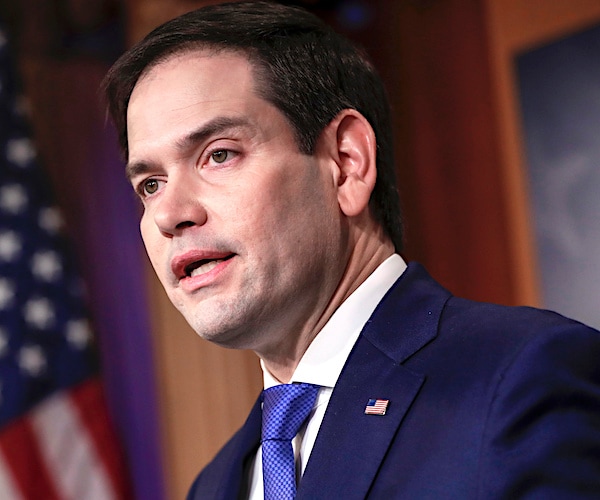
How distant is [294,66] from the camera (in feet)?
5.69

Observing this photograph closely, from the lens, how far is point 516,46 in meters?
3.88

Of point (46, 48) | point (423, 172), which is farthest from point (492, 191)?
point (46, 48)

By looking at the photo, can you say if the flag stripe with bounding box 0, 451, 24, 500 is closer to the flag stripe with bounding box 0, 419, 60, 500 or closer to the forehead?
the flag stripe with bounding box 0, 419, 60, 500

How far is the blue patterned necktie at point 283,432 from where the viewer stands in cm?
155

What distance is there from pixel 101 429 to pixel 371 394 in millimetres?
2241

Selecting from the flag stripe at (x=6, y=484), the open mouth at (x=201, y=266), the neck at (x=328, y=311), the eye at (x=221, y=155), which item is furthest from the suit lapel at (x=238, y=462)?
the flag stripe at (x=6, y=484)

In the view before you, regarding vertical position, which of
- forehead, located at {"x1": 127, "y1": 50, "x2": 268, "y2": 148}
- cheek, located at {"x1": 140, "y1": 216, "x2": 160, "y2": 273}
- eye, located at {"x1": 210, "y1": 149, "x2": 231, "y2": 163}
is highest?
forehead, located at {"x1": 127, "y1": 50, "x2": 268, "y2": 148}

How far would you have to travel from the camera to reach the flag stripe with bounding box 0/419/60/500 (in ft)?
10.5

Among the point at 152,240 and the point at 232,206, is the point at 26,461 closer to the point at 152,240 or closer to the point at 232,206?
the point at 152,240

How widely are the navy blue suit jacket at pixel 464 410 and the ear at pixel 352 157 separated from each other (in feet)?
0.78

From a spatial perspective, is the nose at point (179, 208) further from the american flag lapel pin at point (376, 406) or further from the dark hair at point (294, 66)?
the american flag lapel pin at point (376, 406)

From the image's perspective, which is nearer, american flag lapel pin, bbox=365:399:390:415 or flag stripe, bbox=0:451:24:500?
american flag lapel pin, bbox=365:399:390:415

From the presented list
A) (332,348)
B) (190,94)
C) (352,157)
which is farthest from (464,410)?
(190,94)

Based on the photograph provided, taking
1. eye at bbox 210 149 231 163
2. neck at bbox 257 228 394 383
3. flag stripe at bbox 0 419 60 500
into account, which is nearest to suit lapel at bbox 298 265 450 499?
neck at bbox 257 228 394 383
